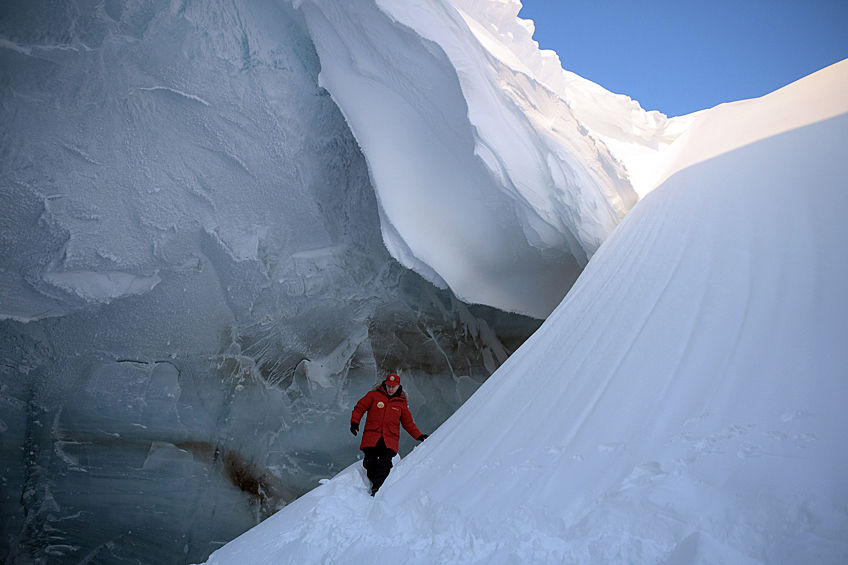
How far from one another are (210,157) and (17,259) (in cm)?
138

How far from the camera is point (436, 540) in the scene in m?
1.48

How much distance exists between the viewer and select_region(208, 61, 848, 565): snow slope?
3.66 feet

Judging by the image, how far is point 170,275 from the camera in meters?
3.20

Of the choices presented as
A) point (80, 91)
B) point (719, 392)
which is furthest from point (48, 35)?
point (719, 392)

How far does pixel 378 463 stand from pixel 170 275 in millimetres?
2047

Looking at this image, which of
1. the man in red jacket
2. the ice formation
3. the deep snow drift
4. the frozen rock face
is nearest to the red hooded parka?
the man in red jacket

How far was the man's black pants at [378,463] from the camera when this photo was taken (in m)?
2.27

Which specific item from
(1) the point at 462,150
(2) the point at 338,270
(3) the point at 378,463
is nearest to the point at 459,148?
(1) the point at 462,150

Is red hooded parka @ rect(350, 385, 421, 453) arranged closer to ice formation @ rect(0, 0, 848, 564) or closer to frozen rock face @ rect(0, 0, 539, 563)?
ice formation @ rect(0, 0, 848, 564)

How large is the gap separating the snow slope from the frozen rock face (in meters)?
1.48

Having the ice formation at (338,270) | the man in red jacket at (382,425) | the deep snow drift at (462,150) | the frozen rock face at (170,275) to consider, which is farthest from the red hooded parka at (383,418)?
the frozen rock face at (170,275)

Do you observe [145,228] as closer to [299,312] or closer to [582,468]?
[299,312]

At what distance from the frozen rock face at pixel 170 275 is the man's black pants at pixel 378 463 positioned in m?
1.21

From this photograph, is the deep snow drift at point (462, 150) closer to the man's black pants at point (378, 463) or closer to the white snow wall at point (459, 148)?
the white snow wall at point (459, 148)
